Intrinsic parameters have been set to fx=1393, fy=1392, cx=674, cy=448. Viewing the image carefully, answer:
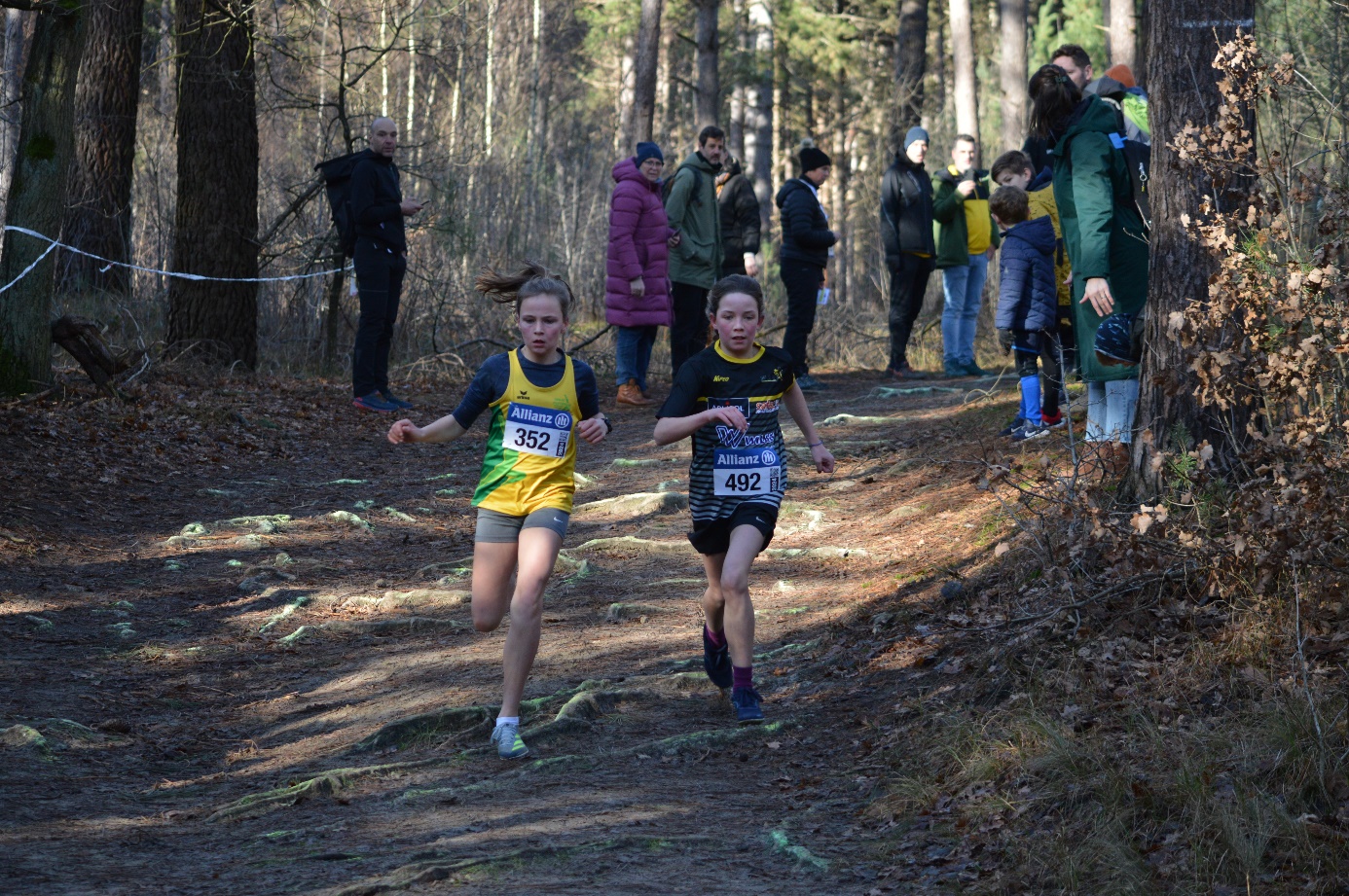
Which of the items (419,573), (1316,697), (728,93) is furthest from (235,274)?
(728,93)

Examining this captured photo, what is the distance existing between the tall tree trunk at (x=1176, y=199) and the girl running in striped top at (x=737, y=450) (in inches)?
60.1

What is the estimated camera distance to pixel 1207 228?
4906mm

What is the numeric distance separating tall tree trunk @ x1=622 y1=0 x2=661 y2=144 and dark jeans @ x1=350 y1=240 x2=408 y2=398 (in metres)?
7.68

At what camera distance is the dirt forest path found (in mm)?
4199

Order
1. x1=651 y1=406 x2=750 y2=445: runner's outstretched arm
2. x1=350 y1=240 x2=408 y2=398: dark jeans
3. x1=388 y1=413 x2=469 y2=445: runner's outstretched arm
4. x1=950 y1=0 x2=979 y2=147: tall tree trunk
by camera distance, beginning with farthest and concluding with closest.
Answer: x1=950 y1=0 x2=979 y2=147: tall tree trunk
x1=350 y1=240 x2=408 y2=398: dark jeans
x1=388 y1=413 x2=469 y2=445: runner's outstretched arm
x1=651 y1=406 x2=750 y2=445: runner's outstretched arm

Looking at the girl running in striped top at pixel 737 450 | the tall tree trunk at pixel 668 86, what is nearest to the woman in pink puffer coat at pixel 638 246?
the girl running in striped top at pixel 737 450

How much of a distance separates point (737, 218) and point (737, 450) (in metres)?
8.51

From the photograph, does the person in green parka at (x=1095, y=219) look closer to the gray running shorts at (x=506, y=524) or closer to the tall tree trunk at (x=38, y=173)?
the gray running shorts at (x=506, y=524)

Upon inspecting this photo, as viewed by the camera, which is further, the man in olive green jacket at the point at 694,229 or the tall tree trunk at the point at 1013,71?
the tall tree trunk at the point at 1013,71

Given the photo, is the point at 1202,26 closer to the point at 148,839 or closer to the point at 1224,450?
the point at 1224,450

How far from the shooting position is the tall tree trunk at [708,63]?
22266mm

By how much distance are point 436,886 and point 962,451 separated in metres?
6.43

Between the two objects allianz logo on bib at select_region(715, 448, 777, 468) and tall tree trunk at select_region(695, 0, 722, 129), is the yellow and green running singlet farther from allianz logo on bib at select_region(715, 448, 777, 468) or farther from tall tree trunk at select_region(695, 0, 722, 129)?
tall tree trunk at select_region(695, 0, 722, 129)

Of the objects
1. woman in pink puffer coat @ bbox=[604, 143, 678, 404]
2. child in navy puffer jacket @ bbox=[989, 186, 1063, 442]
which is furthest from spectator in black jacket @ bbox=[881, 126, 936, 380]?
child in navy puffer jacket @ bbox=[989, 186, 1063, 442]
